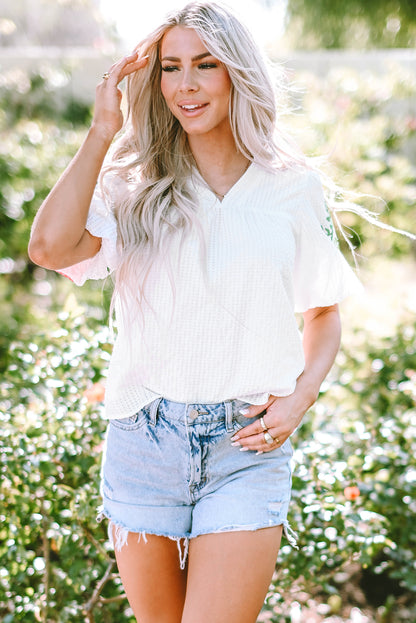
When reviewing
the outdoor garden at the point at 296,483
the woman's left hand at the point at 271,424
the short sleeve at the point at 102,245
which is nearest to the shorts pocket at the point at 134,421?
the woman's left hand at the point at 271,424

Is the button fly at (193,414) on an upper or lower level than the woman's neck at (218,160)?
lower

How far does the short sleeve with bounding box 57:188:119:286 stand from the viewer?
6.50 ft

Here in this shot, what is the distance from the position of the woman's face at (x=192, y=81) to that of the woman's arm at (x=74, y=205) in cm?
20

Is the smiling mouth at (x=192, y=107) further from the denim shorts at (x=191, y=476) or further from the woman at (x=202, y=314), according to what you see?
the denim shorts at (x=191, y=476)

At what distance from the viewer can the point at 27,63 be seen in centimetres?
1149

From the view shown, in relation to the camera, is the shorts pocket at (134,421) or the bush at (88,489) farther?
the bush at (88,489)

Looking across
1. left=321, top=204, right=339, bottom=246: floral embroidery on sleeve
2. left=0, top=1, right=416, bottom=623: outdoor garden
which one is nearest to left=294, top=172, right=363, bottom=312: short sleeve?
left=321, top=204, right=339, bottom=246: floral embroidery on sleeve

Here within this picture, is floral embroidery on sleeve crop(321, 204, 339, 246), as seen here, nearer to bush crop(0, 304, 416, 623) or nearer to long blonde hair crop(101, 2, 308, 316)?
long blonde hair crop(101, 2, 308, 316)

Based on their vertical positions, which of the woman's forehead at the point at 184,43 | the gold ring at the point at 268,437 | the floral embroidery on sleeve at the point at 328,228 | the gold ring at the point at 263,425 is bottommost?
the gold ring at the point at 268,437

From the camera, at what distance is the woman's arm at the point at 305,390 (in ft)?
6.21

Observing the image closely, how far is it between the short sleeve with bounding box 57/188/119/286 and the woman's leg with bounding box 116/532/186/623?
706 millimetres

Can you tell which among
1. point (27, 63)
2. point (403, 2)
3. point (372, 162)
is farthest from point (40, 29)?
point (372, 162)

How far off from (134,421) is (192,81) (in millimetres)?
933

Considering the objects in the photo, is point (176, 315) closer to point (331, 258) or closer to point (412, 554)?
point (331, 258)
